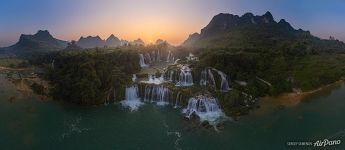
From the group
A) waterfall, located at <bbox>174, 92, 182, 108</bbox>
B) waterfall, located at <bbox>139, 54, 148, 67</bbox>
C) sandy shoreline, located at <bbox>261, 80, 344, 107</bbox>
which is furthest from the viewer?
waterfall, located at <bbox>139, 54, 148, 67</bbox>

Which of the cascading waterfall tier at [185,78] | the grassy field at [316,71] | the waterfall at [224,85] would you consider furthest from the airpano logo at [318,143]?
the cascading waterfall tier at [185,78]

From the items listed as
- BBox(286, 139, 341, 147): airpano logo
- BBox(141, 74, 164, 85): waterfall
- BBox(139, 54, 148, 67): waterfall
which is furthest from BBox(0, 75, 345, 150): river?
BBox(139, 54, 148, 67): waterfall

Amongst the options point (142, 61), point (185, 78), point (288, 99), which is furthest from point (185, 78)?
point (142, 61)

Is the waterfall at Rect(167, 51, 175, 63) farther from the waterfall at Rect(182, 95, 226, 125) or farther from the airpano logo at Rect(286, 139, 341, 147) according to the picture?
the airpano logo at Rect(286, 139, 341, 147)

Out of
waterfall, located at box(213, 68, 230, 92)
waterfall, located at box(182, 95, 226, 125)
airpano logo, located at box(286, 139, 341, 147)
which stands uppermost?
waterfall, located at box(213, 68, 230, 92)

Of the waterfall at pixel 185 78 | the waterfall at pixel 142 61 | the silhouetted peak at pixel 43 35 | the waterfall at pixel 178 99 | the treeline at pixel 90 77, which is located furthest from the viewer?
the silhouetted peak at pixel 43 35

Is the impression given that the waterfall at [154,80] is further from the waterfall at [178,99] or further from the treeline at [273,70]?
the treeline at [273,70]
